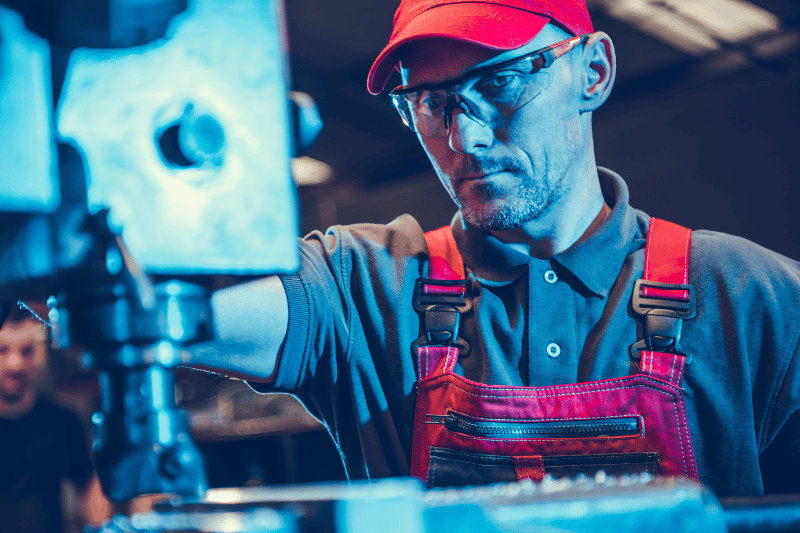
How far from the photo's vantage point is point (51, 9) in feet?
1.55

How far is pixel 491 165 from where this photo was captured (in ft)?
4.42

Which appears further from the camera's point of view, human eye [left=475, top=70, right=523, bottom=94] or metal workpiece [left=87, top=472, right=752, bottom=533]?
human eye [left=475, top=70, right=523, bottom=94]

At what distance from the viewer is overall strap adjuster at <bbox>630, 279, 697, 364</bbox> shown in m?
1.24

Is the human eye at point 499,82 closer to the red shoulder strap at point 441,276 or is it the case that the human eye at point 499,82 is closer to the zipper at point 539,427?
the red shoulder strap at point 441,276

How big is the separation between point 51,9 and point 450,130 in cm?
96

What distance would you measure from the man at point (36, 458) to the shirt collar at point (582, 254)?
2.44m

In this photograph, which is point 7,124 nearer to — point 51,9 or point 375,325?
point 51,9

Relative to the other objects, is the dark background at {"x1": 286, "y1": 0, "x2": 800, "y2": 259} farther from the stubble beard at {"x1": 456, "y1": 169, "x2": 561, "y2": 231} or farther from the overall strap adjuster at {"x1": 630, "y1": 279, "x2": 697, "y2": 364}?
the overall strap adjuster at {"x1": 630, "y1": 279, "x2": 697, "y2": 364}

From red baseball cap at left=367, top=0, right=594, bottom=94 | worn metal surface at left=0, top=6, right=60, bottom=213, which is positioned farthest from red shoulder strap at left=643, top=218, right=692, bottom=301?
worn metal surface at left=0, top=6, right=60, bottom=213

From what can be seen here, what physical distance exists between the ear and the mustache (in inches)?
10.7

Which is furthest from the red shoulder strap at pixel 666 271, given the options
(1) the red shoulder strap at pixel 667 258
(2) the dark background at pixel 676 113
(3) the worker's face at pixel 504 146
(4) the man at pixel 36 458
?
(4) the man at pixel 36 458

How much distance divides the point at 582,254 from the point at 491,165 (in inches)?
10.8

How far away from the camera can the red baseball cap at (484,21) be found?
4.23 ft

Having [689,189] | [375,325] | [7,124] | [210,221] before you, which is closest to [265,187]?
[210,221]
